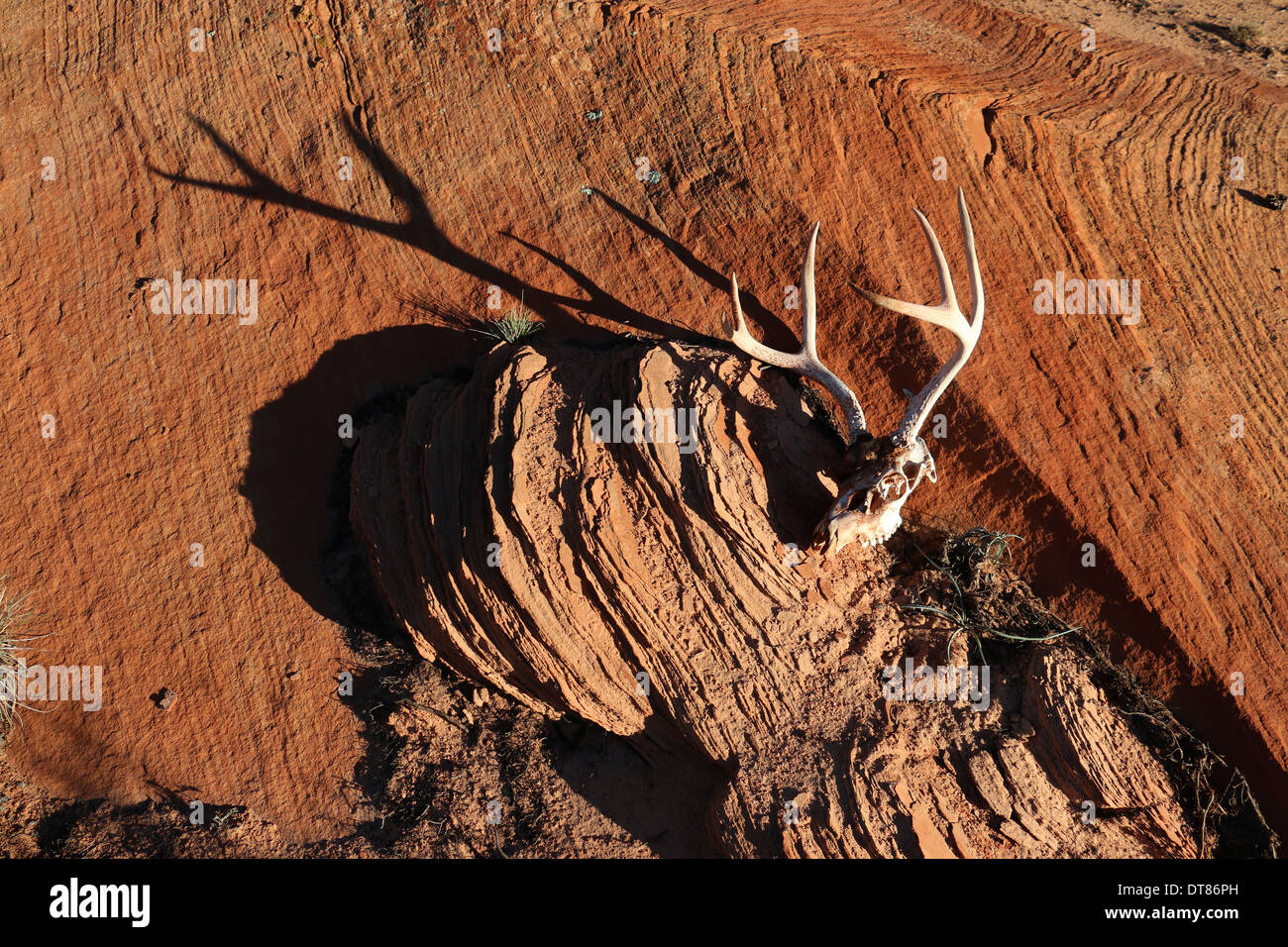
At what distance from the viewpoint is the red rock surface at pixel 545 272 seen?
6.63m

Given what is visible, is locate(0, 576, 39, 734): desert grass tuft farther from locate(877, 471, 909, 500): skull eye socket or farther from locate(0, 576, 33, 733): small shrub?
locate(877, 471, 909, 500): skull eye socket

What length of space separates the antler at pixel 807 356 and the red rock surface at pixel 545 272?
0.73 meters

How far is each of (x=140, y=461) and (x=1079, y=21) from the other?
10.1 meters

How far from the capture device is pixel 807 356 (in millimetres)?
6539

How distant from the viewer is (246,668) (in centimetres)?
711

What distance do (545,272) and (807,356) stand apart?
2509 millimetres

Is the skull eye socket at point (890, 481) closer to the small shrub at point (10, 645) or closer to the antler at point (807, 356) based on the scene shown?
the antler at point (807, 356)

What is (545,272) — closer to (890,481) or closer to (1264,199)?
(890,481)

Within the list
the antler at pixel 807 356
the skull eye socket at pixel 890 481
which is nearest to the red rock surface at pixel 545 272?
the antler at pixel 807 356

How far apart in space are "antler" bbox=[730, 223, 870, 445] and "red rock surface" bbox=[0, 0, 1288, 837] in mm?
725

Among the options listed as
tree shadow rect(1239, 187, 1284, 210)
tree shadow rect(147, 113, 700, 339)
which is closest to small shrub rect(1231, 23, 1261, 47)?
tree shadow rect(1239, 187, 1284, 210)

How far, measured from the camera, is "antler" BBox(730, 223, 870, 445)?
20.8 ft

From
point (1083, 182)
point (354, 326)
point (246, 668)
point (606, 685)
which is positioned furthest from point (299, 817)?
point (1083, 182)

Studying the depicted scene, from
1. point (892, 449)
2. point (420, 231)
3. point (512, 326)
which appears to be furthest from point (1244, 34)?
point (420, 231)
